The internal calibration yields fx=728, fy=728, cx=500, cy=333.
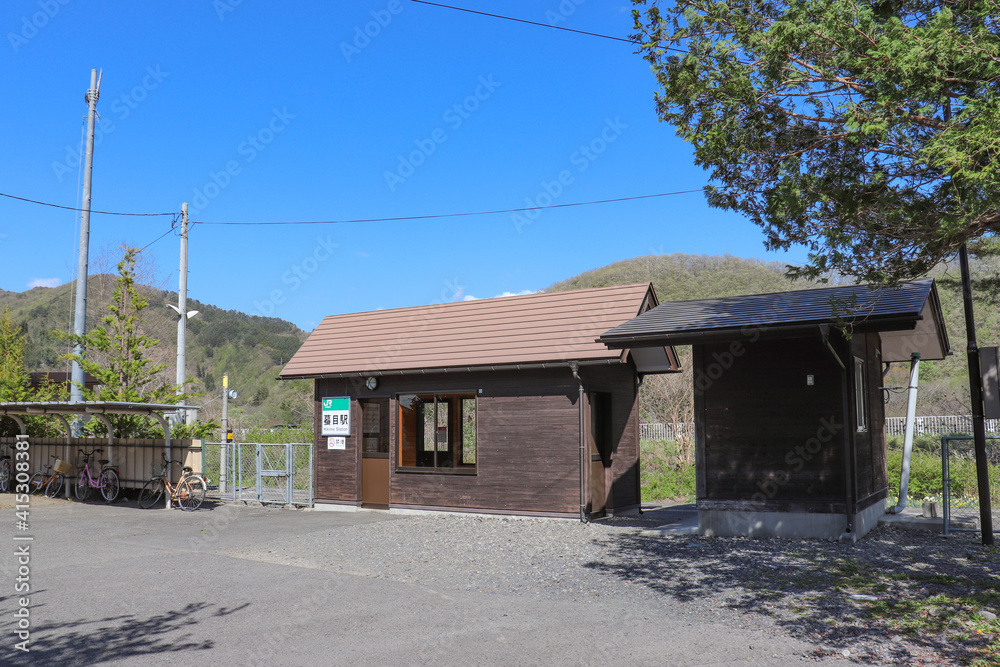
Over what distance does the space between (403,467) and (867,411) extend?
28.0ft

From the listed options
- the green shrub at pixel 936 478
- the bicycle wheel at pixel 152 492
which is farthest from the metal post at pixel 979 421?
the bicycle wheel at pixel 152 492

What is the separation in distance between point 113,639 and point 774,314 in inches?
348

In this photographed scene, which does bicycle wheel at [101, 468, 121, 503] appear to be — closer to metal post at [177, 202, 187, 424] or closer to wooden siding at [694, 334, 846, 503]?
metal post at [177, 202, 187, 424]

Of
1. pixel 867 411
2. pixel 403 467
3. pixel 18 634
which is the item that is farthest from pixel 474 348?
pixel 18 634

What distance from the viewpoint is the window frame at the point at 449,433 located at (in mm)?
13977

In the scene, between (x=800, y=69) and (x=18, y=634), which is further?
(x=800, y=69)

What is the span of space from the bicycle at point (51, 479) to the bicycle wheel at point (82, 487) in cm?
36

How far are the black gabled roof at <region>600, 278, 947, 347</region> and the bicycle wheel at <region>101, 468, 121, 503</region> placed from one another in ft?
40.3

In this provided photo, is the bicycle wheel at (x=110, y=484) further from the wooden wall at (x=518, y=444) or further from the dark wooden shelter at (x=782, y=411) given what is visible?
the dark wooden shelter at (x=782, y=411)

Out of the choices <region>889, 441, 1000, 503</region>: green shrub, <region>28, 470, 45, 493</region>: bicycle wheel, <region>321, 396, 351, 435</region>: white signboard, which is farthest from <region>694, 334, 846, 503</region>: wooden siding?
<region>28, 470, 45, 493</region>: bicycle wheel

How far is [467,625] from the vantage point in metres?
6.05

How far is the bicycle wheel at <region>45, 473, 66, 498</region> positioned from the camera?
17.5 m

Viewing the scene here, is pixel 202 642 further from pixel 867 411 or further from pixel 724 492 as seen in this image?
pixel 867 411

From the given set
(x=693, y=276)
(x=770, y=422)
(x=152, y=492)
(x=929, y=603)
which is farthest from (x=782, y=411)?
(x=693, y=276)
